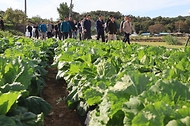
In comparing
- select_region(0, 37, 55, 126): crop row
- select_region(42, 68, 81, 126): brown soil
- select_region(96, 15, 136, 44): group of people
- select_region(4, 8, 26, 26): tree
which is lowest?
select_region(42, 68, 81, 126): brown soil

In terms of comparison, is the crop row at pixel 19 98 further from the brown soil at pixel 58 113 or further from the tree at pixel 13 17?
the tree at pixel 13 17

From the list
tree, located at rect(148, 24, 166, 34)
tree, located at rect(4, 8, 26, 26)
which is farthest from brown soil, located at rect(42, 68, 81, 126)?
tree, located at rect(148, 24, 166, 34)

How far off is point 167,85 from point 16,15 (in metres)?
47.2

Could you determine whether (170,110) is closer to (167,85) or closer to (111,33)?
(167,85)

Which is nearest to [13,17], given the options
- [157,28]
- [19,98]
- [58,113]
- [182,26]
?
[157,28]

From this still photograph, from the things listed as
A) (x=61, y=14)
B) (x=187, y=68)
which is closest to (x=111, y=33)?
(x=187, y=68)

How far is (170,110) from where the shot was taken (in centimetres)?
136

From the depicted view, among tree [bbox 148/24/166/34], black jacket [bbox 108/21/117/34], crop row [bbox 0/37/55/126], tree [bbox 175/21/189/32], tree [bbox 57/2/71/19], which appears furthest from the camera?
tree [bbox 57/2/71/19]

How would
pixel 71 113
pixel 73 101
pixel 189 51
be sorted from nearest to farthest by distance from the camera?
pixel 73 101 < pixel 71 113 < pixel 189 51

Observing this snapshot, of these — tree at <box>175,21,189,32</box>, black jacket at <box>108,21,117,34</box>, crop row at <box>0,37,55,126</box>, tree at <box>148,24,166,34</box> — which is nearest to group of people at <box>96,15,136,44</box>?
black jacket at <box>108,21,117,34</box>

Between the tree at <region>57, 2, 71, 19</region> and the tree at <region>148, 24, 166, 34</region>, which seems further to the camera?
the tree at <region>57, 2, 71, 19</region>

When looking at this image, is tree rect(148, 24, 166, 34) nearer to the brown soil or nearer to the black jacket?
the black jacket

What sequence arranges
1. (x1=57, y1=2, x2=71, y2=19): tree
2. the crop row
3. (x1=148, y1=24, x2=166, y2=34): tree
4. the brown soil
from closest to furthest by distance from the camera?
the crop row
the brown soil
(x1=148, y1=24, x2=166, y2=34): tree
(x1=57, y1=2, x2=71, y2=19): tree

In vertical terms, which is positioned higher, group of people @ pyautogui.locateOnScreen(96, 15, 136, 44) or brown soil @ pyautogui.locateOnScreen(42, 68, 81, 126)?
group of people @ pyautogui.locateOnScreen(96, 15, 136, 44)
